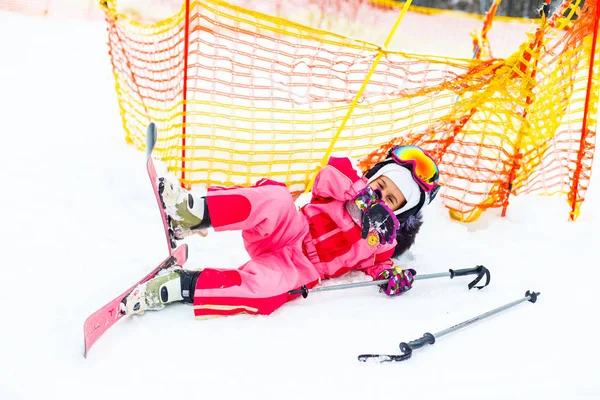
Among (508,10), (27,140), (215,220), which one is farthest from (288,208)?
(508,10)

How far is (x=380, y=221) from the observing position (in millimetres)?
1996

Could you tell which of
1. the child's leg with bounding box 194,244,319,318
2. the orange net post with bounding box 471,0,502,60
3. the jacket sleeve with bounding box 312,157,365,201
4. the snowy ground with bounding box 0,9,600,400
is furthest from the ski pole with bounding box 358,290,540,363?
the orange net post with bounding box 471,0,502,60

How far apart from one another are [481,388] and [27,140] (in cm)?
302

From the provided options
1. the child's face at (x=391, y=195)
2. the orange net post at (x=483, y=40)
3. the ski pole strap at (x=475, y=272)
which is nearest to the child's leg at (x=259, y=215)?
the child's face at (x=391, y=195)

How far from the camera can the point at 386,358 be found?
167cm

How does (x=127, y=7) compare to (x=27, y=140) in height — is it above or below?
above

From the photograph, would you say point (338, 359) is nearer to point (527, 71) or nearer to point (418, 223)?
point (418, 223)

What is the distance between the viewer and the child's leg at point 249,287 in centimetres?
179

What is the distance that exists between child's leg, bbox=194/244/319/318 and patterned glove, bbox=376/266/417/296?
14.7 inches

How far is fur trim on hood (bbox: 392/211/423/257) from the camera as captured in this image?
233 cm

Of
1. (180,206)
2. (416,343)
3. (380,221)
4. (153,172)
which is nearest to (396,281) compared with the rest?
(380,221)

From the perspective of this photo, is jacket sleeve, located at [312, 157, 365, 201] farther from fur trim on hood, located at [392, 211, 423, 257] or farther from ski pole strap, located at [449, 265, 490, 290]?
ski pole strap, located at [449, 265, 490, 290]

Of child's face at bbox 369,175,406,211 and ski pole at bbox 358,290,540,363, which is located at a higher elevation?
child's face at bbox 369,175,406,211

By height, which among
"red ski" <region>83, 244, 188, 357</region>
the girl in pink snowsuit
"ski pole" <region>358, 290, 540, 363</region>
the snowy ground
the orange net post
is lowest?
the snowy ground
